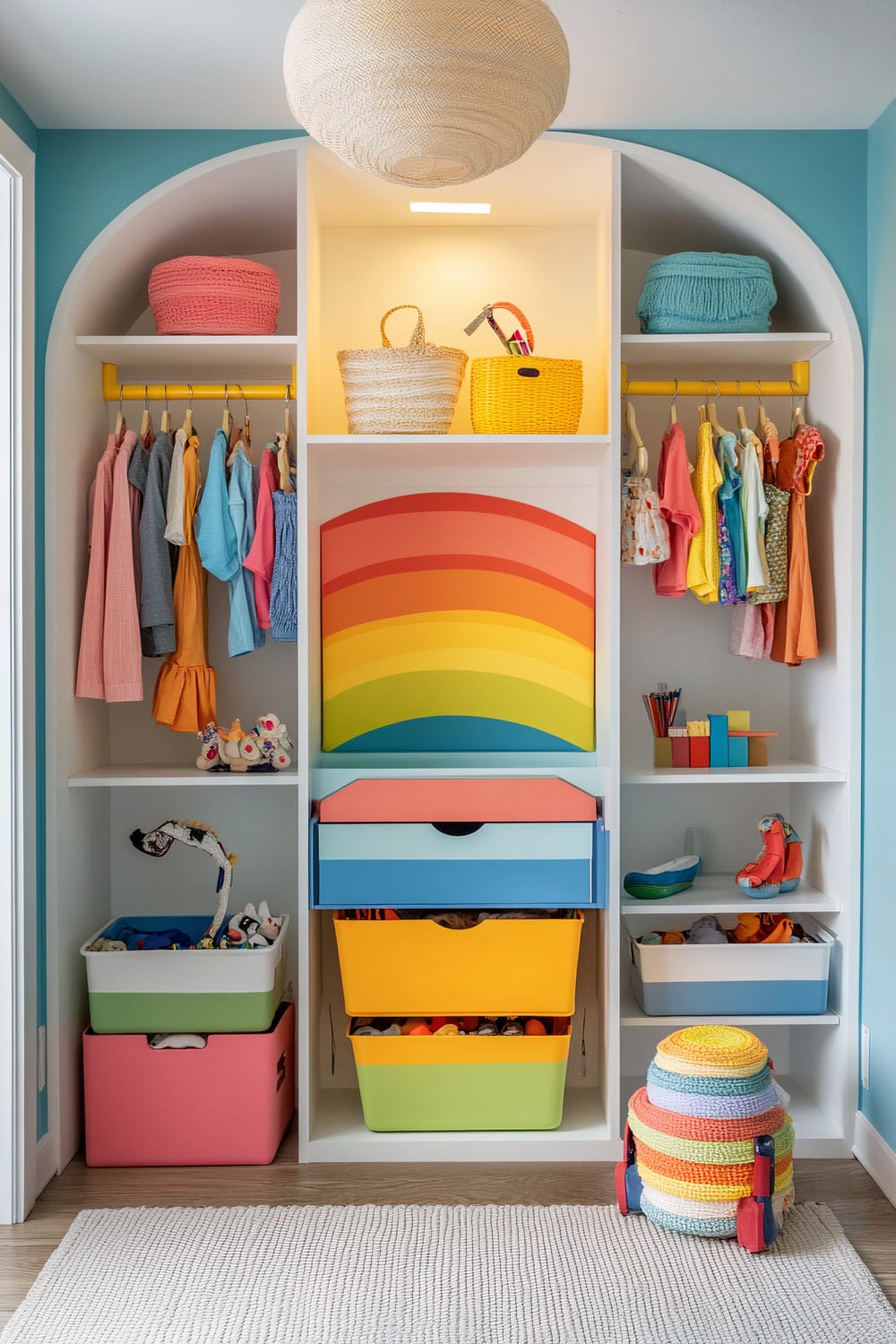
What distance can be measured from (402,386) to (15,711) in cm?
120

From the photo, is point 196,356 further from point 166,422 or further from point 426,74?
point 426,74

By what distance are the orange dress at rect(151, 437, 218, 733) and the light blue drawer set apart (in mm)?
515

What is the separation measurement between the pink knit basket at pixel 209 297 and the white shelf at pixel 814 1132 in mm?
2302

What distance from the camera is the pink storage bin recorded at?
276 cm

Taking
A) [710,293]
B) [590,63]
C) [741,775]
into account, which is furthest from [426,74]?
[741,775]

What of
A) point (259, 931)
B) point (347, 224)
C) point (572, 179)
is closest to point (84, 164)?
point (347, 224)

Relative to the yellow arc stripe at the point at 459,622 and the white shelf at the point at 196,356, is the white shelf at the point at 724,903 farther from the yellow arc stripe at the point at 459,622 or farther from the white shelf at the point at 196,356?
the white shelf at the point at 196,356

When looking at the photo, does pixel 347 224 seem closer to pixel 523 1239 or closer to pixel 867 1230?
pixel 523 1239

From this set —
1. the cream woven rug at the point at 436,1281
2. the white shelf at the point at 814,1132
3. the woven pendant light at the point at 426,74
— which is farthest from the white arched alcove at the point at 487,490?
the woven pendant light at the point at 426,74

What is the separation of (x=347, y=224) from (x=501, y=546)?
1013mm

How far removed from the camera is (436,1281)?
2240 mm

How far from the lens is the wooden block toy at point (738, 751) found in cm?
300

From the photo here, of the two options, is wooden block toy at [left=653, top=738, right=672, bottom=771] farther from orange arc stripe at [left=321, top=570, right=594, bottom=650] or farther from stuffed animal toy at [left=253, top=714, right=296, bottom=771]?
stuffed animal toy at [left=253, top=714, right=296, bottom=771]

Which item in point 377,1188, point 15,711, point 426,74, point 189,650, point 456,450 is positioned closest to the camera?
point 426,74
